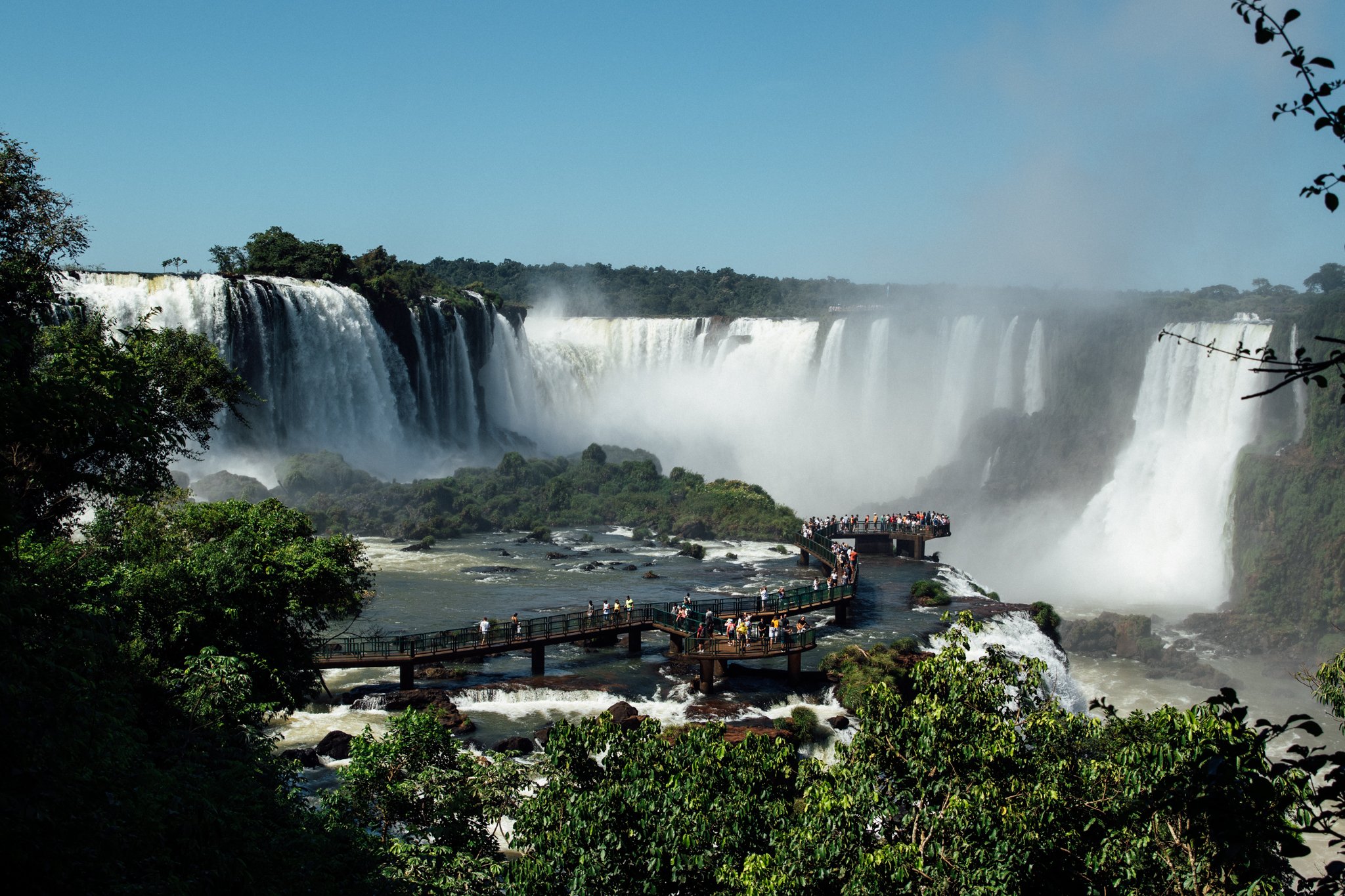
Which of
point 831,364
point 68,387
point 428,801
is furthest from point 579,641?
point 831,364

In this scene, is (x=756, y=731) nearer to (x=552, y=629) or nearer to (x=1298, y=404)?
(x=552, y=629)

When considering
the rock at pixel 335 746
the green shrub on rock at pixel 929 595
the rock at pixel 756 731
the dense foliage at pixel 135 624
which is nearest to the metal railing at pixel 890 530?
the green shrub on rock at pixel 929 595

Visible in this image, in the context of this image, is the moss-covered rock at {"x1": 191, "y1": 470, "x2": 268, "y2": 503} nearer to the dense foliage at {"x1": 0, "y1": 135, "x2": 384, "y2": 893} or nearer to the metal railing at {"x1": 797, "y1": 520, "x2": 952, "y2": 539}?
the dense foliage at {"x1": 0, "y1": 135, "x2": 384, "y2": 893}

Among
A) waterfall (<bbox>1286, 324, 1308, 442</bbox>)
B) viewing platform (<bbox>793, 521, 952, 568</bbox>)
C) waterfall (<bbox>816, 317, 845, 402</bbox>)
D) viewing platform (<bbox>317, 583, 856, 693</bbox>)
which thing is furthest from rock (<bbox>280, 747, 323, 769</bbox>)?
waterfall (<bbox>816, 317, 845, 402</bbox>)

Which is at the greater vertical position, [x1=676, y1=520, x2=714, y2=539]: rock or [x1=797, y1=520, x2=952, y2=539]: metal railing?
[x1=797, y1=520, x2=952, y2=539]: metal railing

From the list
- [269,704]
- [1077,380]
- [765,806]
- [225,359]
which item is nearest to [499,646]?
[269,704]

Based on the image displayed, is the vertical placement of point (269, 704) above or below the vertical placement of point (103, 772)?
below

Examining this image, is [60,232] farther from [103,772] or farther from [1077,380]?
[1077,380]
